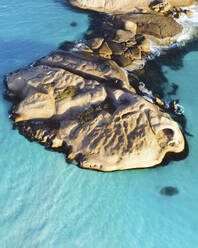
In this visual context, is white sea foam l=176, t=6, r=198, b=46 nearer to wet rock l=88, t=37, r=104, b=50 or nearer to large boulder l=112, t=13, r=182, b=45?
large boulder l=112, t=13, r=182, b=45

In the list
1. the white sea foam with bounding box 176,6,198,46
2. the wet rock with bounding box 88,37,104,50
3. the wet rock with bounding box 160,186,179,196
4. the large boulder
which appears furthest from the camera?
the white sea foam with bounding box 176,6,198,46

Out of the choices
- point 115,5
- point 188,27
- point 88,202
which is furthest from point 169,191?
point 115,5

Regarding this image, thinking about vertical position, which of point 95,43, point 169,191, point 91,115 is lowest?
point 169,191

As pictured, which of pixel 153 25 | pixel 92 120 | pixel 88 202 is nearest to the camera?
pixel 88 202

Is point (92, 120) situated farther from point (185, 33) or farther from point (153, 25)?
point (185, 33)

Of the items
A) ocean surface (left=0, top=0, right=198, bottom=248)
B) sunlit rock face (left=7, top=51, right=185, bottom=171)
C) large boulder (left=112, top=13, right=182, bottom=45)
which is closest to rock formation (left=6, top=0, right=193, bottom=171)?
sunlit rock face (left=7, top=51, right=185, bottom=171)

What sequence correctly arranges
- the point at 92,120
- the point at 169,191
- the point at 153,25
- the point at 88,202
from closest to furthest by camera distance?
1. the point at 88,202
2. the point at 169,191
3. the point at 92,120
4. the point at 153,25

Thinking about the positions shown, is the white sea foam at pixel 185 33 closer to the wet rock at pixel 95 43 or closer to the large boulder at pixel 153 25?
the large boulder at pixel 153 25

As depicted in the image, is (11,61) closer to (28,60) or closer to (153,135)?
(28,60)
